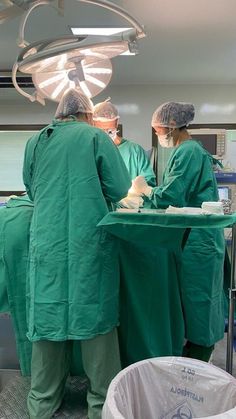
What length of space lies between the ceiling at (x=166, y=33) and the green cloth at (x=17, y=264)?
1.15 metres

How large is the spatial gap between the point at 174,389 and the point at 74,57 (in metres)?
1.60

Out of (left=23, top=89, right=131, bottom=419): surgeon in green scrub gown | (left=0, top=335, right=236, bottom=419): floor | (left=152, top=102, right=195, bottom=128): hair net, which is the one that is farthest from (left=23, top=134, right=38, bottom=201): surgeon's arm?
(left=0, top=335, right=236, bottom=419): floor

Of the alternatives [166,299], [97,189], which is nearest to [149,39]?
[97,189]

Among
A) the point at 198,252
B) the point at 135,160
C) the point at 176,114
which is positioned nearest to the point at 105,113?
the point at 135,160

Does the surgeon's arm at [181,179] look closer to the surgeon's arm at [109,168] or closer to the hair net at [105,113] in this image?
the surgeon's arm at [109,168]

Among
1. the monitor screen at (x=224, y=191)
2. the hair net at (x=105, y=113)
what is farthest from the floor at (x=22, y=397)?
the monitor screen at (x=224, y=191)

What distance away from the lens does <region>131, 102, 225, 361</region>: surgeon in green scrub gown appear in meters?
1.93

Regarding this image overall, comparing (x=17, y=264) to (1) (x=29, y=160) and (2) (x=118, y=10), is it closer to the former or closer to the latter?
(1) (x=29, y=160)

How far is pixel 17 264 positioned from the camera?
174 cm

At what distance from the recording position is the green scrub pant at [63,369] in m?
1.59

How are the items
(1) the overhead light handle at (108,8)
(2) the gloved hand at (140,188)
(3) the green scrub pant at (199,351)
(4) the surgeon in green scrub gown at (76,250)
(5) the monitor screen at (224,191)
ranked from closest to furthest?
1. (1) the overhead light handle at (108,8)
2. (4) the surgeon in green scrub gown at (76,250)
3. (3) the green scrub pant at (199,351)
4. (2) the gloved hand at (140,188)
5. (5) the monitor screen at (224,191)

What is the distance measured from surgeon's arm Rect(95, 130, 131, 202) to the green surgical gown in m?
0.46

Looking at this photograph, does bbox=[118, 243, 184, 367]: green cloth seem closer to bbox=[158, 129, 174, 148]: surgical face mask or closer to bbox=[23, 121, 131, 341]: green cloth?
bbox=[23, 121, 131, 341]: green cloth

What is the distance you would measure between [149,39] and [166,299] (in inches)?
66.2
